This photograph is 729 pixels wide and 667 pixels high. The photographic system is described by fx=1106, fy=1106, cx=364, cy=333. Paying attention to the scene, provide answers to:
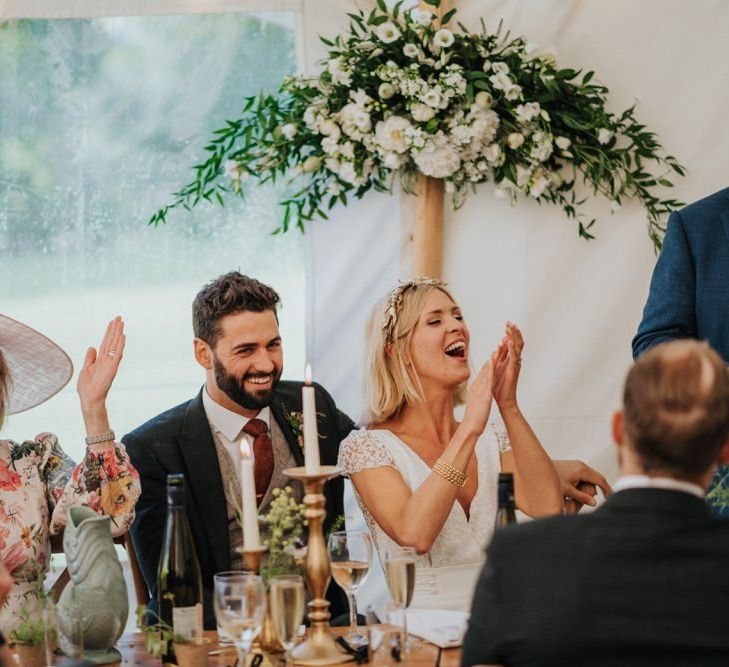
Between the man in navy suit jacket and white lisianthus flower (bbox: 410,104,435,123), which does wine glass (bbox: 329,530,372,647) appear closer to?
the man in navy suit jacket

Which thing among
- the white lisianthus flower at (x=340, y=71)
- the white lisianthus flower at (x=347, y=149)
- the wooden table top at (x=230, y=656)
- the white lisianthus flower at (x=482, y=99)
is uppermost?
the white lisianthus flower at (x=340, y=71)

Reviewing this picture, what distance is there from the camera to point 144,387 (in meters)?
3.71

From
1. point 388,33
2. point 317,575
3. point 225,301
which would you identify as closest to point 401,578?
point 317,575

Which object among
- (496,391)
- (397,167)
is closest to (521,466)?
(496,391)

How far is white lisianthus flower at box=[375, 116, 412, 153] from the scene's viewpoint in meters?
3.28

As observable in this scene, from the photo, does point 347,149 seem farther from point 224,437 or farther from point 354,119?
point 224,437

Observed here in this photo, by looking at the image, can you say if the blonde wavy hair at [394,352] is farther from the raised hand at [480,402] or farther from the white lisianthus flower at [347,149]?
the white lisianthus flower at [347,149]

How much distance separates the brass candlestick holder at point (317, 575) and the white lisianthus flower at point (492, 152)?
68.4 inches

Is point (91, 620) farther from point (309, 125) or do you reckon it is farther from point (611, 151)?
point (611, 151)

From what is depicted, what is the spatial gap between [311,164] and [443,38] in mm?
553

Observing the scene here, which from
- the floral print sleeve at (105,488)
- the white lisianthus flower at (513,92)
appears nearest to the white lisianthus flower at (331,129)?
the white lisianthus flower at (513,92)

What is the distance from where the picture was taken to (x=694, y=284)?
2652 millimetres

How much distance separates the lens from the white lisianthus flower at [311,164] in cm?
343

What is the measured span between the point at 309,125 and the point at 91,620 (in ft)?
6.18
